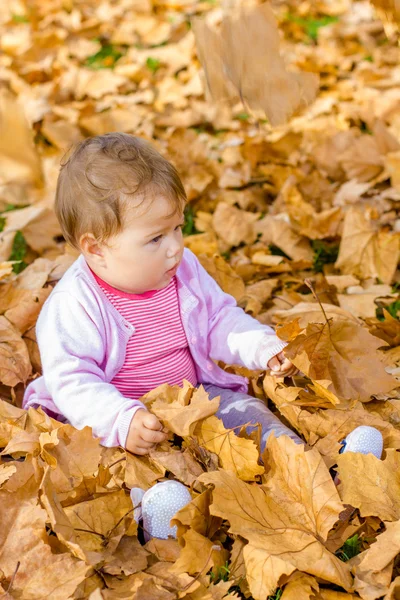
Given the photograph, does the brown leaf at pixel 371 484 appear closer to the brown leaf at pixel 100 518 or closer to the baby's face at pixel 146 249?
the brown leaf at pixel 100 518

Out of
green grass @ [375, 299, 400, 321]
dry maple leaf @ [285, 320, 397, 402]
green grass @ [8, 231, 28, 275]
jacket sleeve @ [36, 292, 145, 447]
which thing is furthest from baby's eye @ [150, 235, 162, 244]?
green grass @ [8, 231, 28, 275]

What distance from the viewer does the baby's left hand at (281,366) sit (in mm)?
1992

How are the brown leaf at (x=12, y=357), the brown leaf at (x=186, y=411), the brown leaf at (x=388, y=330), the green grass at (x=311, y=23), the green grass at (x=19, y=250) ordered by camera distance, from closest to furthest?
the brown leaf at (x=186, y=411) < the brown leaf at (x=12, y=357) < the brown leaf at (x=388, y=330) < the green grass at (x=19, y=250) < the green grass at (x=311, y=23)

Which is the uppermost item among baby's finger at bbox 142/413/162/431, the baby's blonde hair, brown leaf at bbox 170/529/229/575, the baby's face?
the baby's blonde hair

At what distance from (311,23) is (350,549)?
4662 mm

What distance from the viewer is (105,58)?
17.1ft

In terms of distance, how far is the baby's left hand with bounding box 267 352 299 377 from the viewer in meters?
1.99

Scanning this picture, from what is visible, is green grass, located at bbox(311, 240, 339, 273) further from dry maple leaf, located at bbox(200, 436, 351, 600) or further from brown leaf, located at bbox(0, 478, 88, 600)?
brown leaf, located at bbox(0, 478, 88, 600)

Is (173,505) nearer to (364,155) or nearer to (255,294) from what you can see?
(255,294)

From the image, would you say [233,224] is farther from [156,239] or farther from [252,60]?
[156,239]

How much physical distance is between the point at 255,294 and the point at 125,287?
748mm

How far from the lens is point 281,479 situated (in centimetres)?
171

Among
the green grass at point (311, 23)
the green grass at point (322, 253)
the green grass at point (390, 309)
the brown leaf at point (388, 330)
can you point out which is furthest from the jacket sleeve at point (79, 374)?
the green grass at point (311, 23)

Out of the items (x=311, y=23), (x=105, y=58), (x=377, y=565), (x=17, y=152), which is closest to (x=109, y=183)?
(x=377, y=565)
